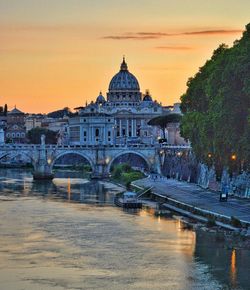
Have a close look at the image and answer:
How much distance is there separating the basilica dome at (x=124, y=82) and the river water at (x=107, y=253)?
13044 centimetres

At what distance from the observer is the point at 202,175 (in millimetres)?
66812

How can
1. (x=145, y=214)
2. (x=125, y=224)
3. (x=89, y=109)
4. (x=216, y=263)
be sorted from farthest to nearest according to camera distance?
(x=89, y=109) < (x=145, y=214) < (x=125, y=224) < (x=216, y=263)

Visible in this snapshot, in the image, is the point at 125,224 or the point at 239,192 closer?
the point at 125,224

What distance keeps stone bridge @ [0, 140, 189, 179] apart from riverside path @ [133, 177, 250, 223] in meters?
20.5

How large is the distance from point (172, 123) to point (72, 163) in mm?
15503

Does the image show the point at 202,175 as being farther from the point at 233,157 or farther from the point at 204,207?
the point at 204,207

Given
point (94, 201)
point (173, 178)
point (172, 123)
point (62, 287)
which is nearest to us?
point (62, 287)

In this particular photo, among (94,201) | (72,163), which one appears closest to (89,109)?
(72,163)

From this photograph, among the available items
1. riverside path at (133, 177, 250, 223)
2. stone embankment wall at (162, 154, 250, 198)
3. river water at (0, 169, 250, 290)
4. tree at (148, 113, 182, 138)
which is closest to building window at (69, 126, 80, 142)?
tree at (148, 113, 182, 138)

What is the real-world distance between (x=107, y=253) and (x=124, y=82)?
149m

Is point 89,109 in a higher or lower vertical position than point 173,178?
higher

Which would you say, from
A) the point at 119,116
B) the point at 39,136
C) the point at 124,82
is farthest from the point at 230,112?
the point at 124,82

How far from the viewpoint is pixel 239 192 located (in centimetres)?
5441

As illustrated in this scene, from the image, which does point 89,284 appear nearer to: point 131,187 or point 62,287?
point 62,287
